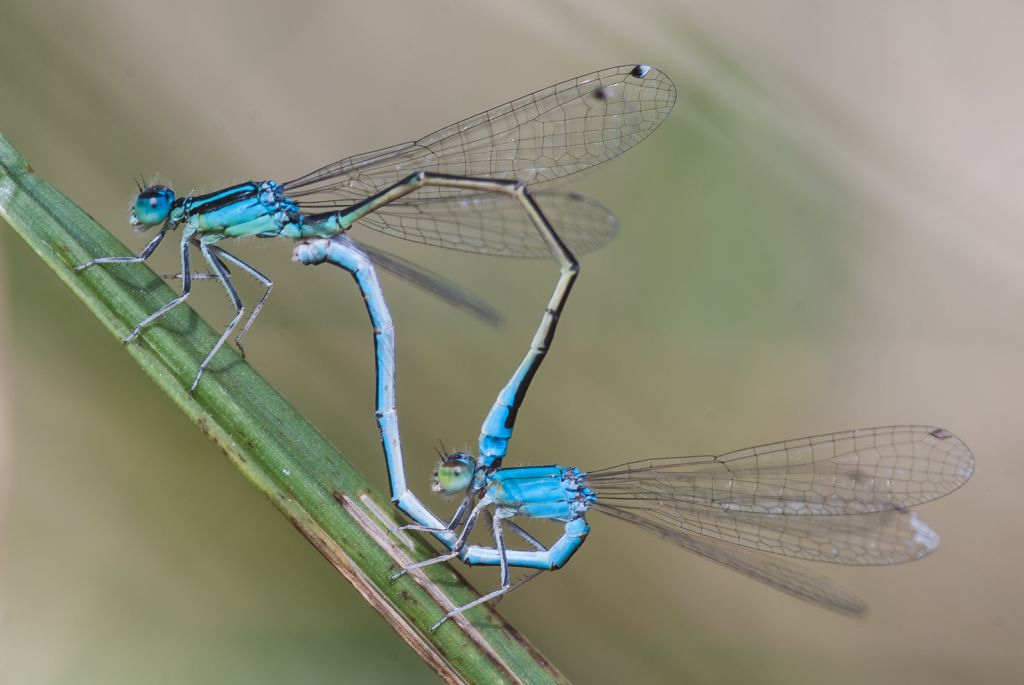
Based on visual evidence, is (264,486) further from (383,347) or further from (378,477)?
(378,477)

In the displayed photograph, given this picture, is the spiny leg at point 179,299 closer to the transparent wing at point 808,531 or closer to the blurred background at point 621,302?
the blurred background at point 621,302

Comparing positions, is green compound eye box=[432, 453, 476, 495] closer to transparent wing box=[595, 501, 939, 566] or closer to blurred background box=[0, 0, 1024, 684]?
transparent wing box=[595, 501, 939, 566]

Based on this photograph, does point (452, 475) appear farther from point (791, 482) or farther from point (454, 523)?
point (791, 482)

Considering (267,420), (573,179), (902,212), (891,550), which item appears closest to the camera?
(267,420)

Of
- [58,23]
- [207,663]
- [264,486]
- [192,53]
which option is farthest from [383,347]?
[58,23]

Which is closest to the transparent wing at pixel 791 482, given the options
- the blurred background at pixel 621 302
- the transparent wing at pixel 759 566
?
the transparent wing at pixel 759 566

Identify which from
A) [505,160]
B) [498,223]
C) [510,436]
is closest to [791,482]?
[510,436]

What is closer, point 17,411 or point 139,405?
point 17,411
